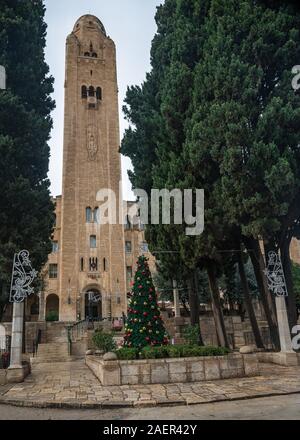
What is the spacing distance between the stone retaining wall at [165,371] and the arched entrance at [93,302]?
2314cm

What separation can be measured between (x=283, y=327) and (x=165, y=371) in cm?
490

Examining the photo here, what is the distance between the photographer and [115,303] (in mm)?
31828

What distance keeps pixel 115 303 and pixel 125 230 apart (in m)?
9.00

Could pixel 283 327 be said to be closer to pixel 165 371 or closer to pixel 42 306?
pixel 165 371

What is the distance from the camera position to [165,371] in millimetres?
8914

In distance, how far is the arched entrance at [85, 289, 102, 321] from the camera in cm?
3176

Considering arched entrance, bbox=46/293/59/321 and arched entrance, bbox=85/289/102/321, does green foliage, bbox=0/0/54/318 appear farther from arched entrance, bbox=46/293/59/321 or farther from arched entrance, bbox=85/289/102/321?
arched entrance, bbox=46/293/59/321

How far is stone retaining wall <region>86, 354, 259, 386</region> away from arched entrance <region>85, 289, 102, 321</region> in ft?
75.9

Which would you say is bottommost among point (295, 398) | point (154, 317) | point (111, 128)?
point (295, 398)

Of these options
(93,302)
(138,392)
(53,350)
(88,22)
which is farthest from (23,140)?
(88,22)

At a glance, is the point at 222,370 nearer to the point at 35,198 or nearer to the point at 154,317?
the point at 154,317

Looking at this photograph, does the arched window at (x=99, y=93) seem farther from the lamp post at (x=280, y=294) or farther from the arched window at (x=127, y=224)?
the lamp post at (x=280, y=294)
